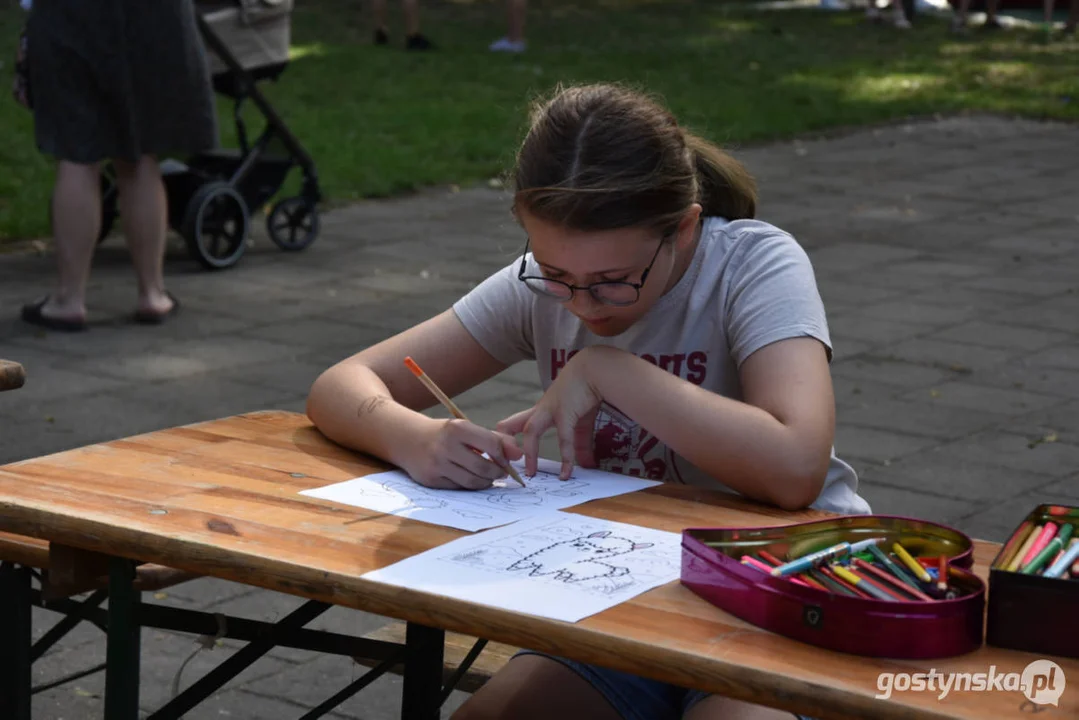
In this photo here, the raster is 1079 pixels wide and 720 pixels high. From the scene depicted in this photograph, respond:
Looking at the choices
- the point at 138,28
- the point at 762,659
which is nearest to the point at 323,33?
the point at 138,28

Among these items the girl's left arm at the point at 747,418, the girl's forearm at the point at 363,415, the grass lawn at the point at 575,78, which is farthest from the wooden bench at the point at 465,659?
the grass lawn at the point at 575,78

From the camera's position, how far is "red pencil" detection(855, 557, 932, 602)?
153cm

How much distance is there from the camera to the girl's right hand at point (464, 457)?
6.85 ft

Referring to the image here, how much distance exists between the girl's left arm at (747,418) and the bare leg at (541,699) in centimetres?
34

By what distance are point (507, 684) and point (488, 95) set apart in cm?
951

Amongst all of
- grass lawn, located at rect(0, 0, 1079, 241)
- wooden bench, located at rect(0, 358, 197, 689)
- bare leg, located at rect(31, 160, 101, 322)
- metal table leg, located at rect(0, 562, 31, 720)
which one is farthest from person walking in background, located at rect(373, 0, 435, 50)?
metal table leg, located at rect(0, 562, 31, 720)

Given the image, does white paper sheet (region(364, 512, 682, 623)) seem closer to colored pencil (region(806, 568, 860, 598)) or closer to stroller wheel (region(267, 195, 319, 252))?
colored pencil (region(806, 568, 860, 598))

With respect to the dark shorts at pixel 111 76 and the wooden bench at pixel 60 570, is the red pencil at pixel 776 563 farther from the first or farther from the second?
the dark shorts at pixel 111 76

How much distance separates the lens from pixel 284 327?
579 cm

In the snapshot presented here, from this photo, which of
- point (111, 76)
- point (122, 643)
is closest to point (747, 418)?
point (122, 643)

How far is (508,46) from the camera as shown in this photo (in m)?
13.7

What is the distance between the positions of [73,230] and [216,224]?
1.05 m

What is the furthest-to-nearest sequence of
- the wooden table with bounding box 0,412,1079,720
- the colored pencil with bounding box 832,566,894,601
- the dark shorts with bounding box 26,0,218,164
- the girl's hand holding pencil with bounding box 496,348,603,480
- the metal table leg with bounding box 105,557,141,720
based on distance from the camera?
1. the dark shorts with bounding box 26,0,218,164
2. the girl's hand holding pencil with bounding box 496,348,603,480
3. the metal table leg with bounding box 105,557,141,720
4. the colored pencil with bounding box 832,566,894,601
5. the wooden table with bounding box 0,412,1079,720

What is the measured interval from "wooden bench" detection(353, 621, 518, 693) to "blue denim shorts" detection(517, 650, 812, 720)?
14.6 inches
